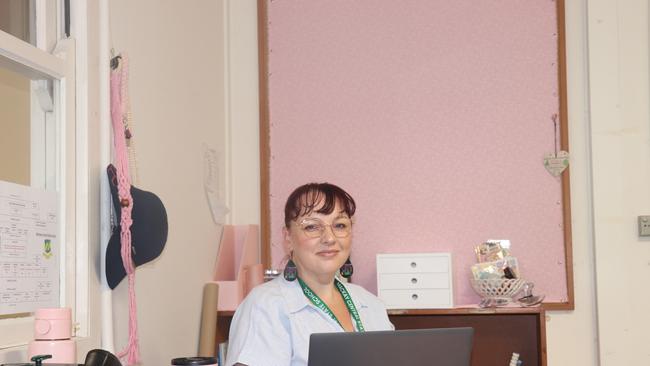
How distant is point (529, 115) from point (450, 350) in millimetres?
1678

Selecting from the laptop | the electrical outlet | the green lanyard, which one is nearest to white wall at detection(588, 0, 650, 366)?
the electrical outlet

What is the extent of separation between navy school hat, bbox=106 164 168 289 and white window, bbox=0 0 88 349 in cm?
9

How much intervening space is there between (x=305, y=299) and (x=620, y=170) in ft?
4.85

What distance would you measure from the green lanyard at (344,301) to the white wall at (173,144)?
0.50 m

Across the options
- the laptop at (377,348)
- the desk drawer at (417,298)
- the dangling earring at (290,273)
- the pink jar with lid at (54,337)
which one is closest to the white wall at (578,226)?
the desk drawer at (417,298)

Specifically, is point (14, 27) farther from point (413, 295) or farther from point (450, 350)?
point (413, 295)

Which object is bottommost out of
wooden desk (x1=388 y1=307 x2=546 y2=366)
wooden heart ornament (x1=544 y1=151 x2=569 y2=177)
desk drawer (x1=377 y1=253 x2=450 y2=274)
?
wooden desk (x1=388 y1=307 x2=546 y2=366)

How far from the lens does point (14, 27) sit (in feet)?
6.68

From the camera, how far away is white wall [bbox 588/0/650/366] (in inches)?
125

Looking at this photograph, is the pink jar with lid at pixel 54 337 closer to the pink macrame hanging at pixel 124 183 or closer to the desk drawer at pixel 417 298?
the pink macrame hanging at pixel 124 183

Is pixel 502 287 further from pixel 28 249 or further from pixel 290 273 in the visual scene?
pixel 28 249

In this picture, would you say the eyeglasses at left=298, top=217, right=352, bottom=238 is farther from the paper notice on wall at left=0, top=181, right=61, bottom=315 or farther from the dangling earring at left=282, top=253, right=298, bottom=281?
the paper notice on wall at left=0, top=181, right=61, bottom=315

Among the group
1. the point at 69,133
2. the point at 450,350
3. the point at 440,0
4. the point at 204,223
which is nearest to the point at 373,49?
the point at 440,0

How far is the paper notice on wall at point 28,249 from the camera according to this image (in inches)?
73.3
